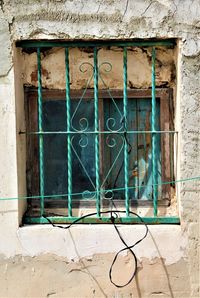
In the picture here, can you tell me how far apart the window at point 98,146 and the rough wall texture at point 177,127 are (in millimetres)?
189

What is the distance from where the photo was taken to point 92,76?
3746 millimetres

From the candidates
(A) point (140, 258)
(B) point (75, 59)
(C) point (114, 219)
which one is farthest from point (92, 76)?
(A) point (140, 258)

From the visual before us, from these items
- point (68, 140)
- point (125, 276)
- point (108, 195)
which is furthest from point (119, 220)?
point (68, 140)

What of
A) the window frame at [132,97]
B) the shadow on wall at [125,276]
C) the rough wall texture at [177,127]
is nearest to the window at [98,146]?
the window frame at [132,97]

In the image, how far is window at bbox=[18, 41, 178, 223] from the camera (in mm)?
3760

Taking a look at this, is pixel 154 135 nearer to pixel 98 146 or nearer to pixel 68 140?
pixel 98 146

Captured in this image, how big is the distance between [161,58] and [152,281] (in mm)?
1364

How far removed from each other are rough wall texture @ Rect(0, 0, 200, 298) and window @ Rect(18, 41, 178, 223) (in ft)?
0.62

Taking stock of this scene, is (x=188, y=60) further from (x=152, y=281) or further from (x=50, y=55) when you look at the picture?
(x=152, y=281)

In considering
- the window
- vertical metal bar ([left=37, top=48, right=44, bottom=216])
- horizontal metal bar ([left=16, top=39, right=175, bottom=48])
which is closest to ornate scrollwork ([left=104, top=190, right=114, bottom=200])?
the window

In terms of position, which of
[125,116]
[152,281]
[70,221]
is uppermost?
[125,116]

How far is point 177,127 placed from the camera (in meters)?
3.66

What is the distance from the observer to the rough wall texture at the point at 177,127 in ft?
11.6

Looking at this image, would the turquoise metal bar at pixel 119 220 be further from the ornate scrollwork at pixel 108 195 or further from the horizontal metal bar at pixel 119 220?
the ornate scrollwork at pixel 108 195
